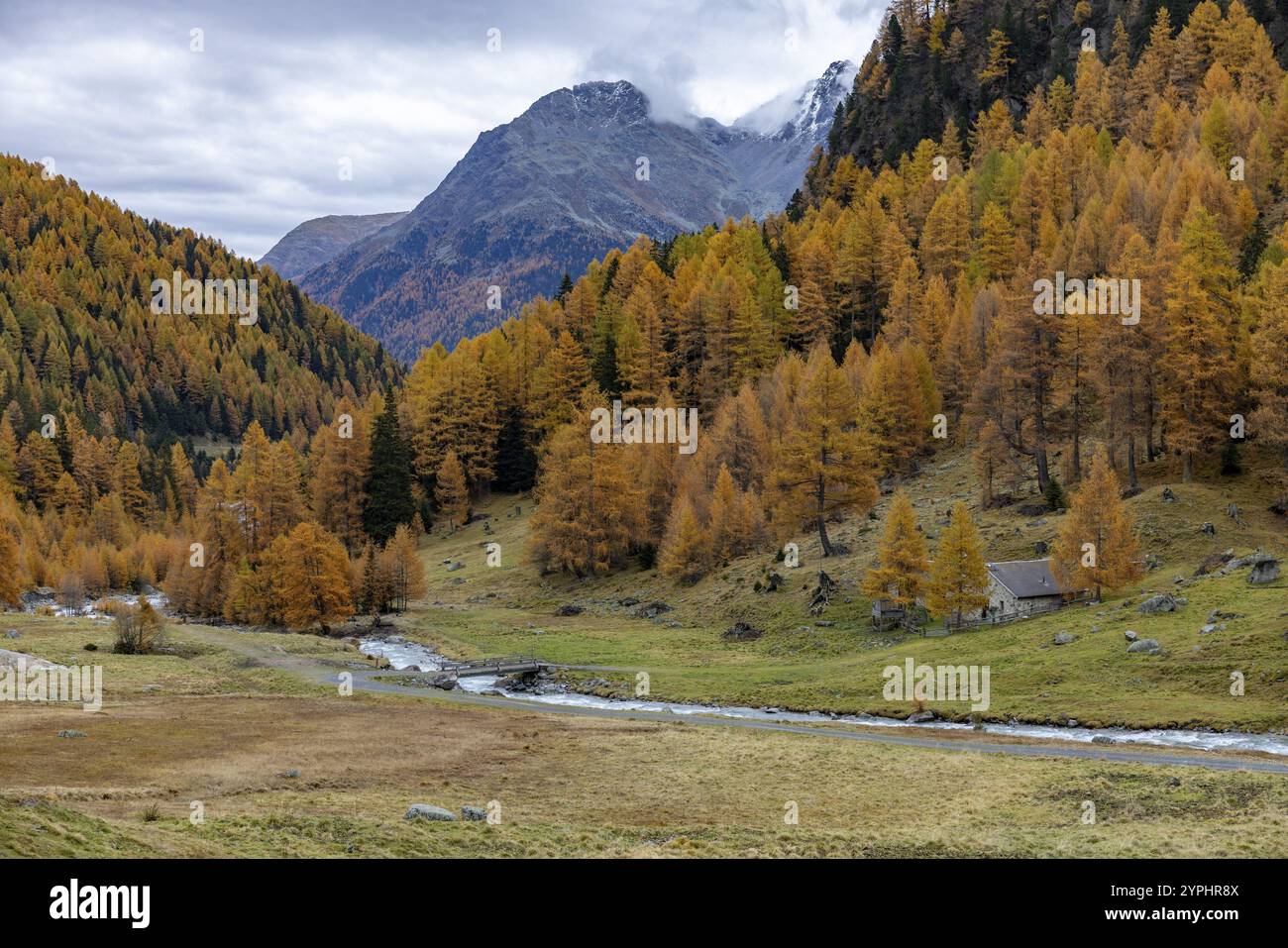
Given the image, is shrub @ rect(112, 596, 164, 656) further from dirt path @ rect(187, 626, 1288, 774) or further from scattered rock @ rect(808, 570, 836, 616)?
scattered rock @ rect(808, 570, 836, 616)

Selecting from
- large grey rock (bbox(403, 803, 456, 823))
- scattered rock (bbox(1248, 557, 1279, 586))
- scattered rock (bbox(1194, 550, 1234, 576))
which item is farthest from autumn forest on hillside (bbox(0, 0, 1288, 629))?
large grey rock (bbox(403, 803, 456, 823))

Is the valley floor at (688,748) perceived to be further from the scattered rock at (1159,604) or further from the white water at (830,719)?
the white water at (830,719)

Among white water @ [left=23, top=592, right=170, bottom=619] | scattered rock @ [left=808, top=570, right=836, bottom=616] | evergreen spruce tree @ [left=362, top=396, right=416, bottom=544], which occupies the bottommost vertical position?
white water @ [left=23, top=592, right=170, bottom=619]

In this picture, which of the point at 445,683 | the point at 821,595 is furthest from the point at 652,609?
the point at 445,683

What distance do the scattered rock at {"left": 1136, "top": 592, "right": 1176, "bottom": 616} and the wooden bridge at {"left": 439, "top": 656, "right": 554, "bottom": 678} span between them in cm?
3420

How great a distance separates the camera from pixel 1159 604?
169ft

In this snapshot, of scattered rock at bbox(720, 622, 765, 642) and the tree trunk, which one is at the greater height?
the tree trunk

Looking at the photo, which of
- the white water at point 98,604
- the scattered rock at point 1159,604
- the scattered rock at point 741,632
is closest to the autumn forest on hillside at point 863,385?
the scattered rock at point 1159,604

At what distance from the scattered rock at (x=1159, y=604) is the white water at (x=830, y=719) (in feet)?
40.5

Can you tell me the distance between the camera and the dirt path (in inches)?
1426

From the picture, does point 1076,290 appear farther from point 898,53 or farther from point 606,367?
point 898,53

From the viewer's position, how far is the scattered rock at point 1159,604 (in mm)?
51344

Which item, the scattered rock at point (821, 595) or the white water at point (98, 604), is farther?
the white water at point (98, 604)

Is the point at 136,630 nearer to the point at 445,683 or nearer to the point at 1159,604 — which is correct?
the point at 445,683
